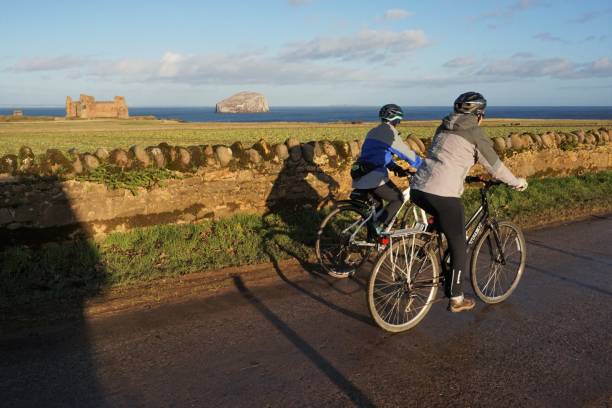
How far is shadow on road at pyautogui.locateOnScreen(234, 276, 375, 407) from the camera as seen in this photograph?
3838mm

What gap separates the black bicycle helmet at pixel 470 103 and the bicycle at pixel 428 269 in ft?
2.97

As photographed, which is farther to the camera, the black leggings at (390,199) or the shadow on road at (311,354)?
the black leggings at (390,199)

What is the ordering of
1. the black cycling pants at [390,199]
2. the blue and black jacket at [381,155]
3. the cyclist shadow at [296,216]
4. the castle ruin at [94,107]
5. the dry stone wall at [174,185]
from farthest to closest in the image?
the castle ruin at [94,107] → the cyclist shadow at [296,216] → the dry stone wall at [174,185] → the black cycling pants at [390,199] → the blue and black jacket at [381,155]

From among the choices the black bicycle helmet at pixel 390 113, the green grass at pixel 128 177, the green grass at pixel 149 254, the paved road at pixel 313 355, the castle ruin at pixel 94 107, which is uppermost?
the castle ruin at pixel 94 107

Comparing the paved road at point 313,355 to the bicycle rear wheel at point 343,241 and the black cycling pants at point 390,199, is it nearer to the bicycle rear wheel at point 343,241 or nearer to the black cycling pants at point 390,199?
the bicycle rear wheel at point 343,241

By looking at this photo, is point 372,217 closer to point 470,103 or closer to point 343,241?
point 343,241

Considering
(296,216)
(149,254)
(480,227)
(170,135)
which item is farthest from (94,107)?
(480,227)

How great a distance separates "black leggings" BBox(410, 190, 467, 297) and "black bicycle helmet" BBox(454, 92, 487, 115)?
827 mm

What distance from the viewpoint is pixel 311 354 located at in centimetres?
448

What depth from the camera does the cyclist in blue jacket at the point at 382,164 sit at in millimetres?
6219

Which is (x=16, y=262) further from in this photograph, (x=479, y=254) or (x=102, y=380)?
(x=479, y=254)

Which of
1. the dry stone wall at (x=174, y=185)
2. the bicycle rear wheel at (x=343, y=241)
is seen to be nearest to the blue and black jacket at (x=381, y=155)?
the bicycle rear wheel at (x=343, y=241)

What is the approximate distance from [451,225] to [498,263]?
1131 mm

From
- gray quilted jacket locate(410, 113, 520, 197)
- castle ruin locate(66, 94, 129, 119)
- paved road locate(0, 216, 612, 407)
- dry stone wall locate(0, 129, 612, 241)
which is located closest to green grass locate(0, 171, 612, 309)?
dry stone wall locate(0, 129, 612, 241)
